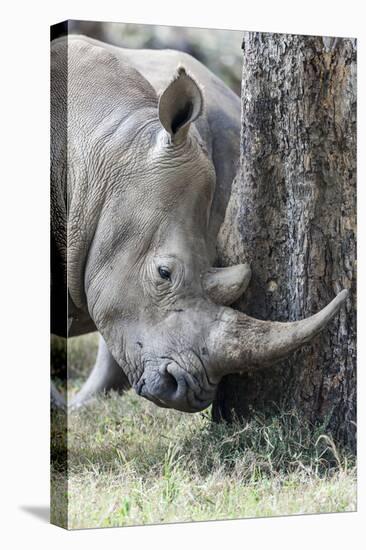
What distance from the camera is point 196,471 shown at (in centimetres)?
775

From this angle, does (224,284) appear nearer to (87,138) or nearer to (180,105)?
(180,105)

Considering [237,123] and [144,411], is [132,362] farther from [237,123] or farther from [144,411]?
[237,123]

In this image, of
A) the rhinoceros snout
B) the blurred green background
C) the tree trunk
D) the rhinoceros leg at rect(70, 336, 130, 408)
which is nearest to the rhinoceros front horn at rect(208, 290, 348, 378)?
the rhinoceros snout

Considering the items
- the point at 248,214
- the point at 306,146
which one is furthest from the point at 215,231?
the point at 306,146

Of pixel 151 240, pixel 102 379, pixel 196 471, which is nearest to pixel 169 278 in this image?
pixel 151 240

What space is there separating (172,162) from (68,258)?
83 centimetres

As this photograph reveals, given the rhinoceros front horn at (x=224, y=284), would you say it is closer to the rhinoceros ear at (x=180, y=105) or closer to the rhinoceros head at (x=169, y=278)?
the rhinoceros head at (x=169, y=278)

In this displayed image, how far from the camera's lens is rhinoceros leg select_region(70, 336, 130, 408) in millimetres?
9820

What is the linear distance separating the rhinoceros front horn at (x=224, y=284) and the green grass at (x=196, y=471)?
0.80m

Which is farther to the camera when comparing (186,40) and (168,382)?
(186,40)

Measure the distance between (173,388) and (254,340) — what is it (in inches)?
21.4

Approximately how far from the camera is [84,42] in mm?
8000

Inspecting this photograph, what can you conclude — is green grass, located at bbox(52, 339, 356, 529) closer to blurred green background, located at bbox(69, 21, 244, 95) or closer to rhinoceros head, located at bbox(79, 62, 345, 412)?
rhinoceros head, located at bbox(79, 62, 345, 412)

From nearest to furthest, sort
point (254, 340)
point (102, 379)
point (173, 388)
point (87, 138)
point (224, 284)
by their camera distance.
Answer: point (254, 340), point (173, 388), point (224, 284), point (87, 138), point (102, 379)
